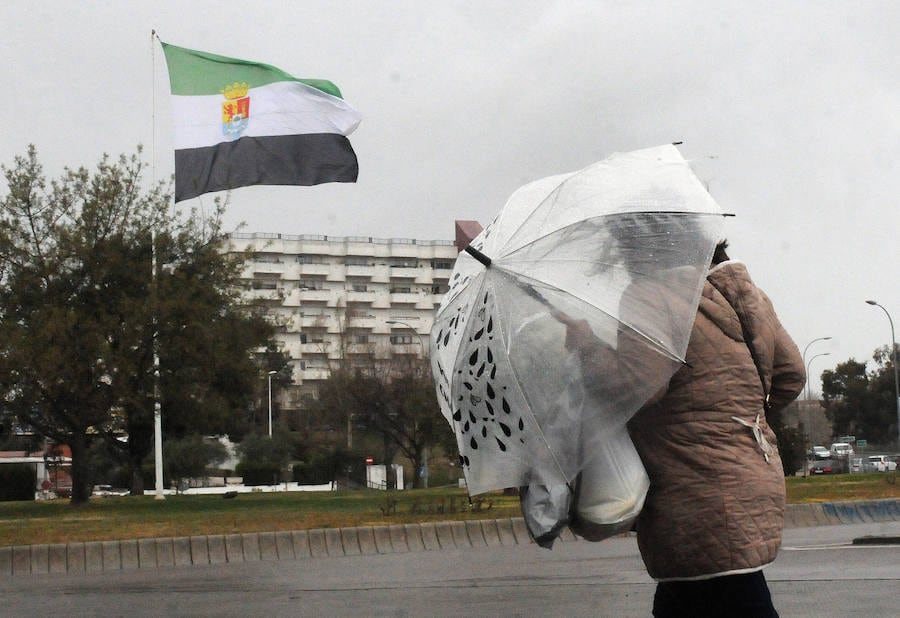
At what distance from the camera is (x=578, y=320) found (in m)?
3.92

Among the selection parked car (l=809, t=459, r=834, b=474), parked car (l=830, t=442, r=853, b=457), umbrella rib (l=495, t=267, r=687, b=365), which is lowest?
parked car (l=809, t=459, r=834, b=474)

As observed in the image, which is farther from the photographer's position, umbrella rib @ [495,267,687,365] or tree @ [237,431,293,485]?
tree @ [237,431,293,485]

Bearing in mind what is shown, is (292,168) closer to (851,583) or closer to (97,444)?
(851,583)

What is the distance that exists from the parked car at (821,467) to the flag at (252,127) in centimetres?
4721

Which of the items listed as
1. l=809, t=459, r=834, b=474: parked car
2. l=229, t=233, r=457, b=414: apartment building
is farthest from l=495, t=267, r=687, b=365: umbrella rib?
l=229, t=233, r=457, b=414: apartment building

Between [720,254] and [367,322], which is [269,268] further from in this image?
[720,254]

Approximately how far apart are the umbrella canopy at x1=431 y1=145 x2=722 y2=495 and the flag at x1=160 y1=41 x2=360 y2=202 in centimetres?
1615

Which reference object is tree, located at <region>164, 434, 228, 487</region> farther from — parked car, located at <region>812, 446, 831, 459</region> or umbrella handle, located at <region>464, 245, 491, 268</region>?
umbrella handle, located at <region>464, 245, 491, 268</region>

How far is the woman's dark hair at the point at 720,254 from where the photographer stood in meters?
4.17

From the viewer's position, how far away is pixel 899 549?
40.4ft

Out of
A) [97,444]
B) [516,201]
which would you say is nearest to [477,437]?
[516,201]

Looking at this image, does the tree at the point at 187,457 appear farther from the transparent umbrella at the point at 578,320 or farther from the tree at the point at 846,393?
the transparent umbrella at the point at 578,320

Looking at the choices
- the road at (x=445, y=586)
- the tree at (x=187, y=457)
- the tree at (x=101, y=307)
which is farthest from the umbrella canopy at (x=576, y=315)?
the tree at (x=187, y=457)

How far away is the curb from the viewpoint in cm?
1345
